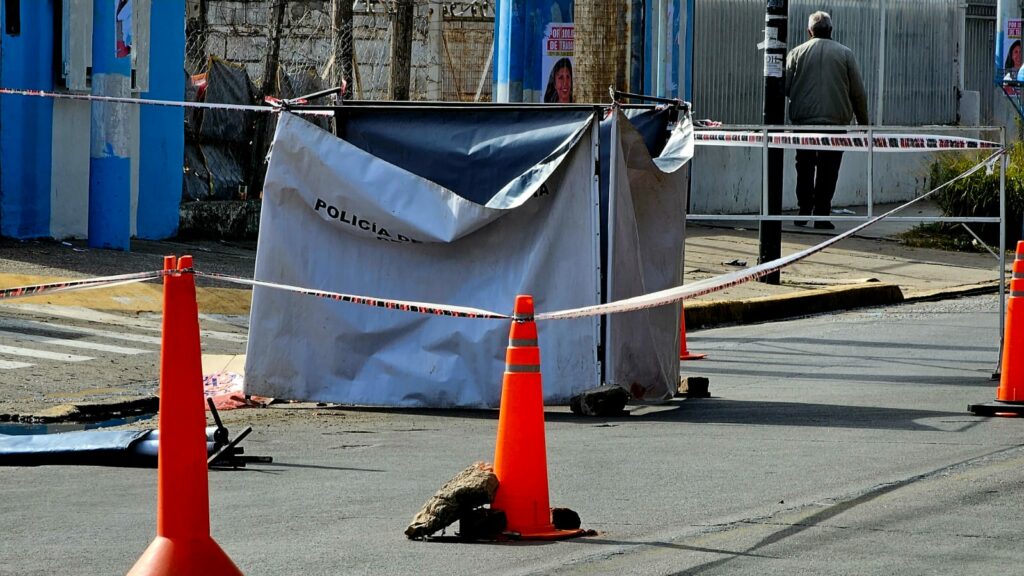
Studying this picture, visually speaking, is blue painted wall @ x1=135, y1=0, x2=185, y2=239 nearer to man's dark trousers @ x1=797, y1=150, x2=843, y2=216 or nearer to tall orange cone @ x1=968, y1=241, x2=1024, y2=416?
man's dark trousers @ x1=797, y1=150, x2=843, y2=216

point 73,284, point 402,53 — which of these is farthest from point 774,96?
point 73,284

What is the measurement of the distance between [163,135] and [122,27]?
2206 millimetres

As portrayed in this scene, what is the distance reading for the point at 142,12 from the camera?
55.4 feet

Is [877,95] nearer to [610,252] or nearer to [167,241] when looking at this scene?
[167,241]

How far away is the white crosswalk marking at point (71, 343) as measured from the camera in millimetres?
11594

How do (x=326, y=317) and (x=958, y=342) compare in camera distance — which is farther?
(x=958, y=342)

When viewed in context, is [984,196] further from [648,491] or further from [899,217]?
[648,491]

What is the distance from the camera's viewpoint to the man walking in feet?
59.7

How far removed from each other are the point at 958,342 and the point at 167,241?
869cm

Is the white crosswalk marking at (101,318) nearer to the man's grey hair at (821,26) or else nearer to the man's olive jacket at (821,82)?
the man's olive jacket at (821,82)

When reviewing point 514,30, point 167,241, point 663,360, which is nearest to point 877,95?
point 514,30

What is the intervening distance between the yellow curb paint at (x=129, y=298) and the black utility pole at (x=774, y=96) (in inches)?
203

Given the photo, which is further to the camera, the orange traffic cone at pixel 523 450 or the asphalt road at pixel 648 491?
the orange traffic cone at pixel 523 450

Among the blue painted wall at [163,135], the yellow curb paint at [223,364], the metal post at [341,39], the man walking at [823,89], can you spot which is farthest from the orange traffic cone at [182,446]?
the metal post at [341,39]
